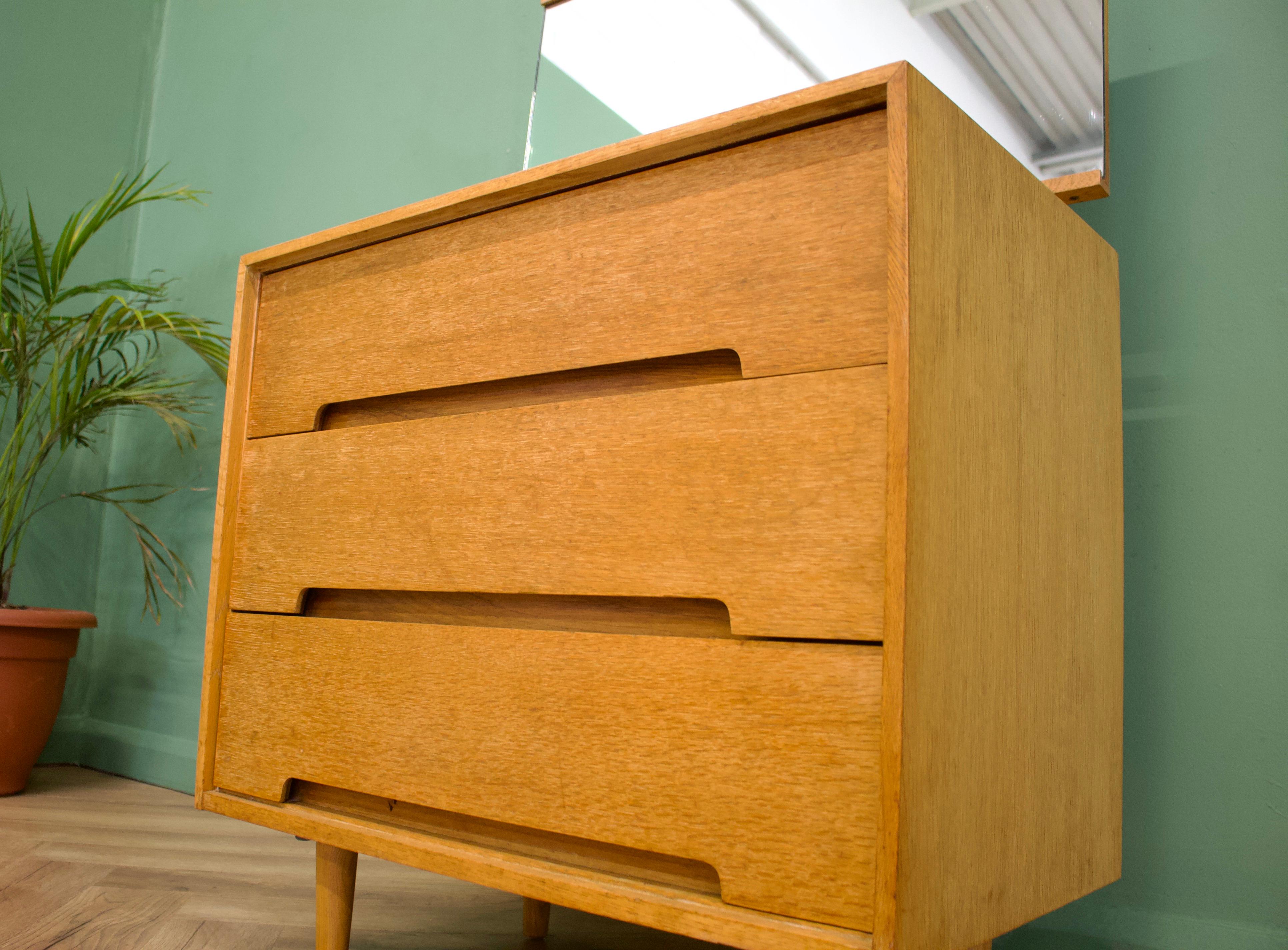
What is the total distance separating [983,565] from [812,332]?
0.22 m

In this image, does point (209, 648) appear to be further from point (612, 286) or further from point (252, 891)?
point (612, 286)

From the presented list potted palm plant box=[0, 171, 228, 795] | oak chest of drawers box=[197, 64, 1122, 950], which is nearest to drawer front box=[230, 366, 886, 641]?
oak chest of drawers box=[197, 64, 1122, 950]

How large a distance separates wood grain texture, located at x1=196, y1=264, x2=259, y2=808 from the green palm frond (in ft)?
2.63

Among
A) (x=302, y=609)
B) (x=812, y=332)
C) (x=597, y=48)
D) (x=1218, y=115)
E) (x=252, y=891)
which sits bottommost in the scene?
(x=252, y=891)

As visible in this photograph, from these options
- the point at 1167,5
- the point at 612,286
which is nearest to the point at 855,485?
the point at 612,286

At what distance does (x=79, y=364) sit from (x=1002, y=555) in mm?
1889

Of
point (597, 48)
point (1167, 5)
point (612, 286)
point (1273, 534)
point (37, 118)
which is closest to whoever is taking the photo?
point (612, 286)

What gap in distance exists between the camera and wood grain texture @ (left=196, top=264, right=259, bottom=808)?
1.03m

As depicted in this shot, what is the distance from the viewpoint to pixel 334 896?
99 centimetres

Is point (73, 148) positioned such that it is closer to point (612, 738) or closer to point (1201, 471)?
point (612, 738)

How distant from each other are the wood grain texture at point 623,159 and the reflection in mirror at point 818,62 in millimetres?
431

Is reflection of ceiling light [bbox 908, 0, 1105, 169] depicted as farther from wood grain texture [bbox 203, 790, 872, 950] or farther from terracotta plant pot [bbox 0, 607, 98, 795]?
terracotta plant pot [bbox 0, 607, 98, 795]

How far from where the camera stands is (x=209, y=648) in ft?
3.42

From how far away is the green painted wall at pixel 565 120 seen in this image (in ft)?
4.78
